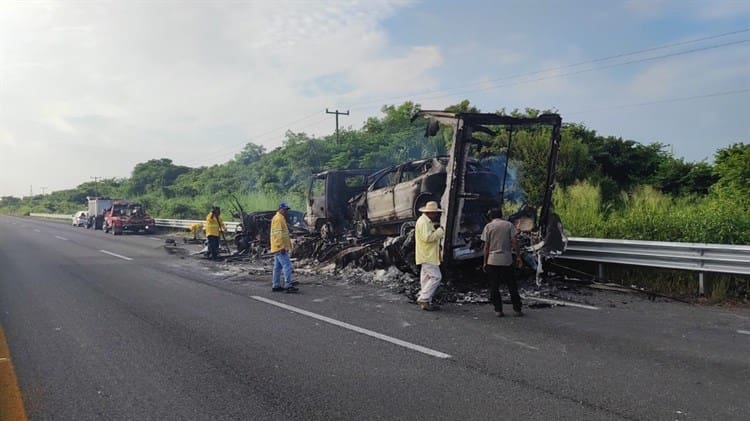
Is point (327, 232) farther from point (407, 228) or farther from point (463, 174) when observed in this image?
point (463, 174)

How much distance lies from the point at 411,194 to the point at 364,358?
580 centimetres

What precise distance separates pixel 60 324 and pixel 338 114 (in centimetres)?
3592

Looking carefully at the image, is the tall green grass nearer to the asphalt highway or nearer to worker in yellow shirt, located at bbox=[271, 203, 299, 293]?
the asphalt highway

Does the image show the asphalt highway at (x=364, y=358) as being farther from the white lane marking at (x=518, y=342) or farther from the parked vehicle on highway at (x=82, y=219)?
the parked vehicle on highway at (x=82, y=219)

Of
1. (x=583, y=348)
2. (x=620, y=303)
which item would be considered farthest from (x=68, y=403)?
(x=620, y=303)

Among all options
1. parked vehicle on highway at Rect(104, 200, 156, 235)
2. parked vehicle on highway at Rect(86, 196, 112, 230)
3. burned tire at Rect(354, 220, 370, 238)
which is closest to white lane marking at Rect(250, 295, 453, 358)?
burned tire at Rect(354, 220, 370, 238)

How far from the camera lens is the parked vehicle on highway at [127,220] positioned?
29172mm

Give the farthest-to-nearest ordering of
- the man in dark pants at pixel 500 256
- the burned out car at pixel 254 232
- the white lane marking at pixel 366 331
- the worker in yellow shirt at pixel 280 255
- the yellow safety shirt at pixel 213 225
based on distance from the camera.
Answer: the burned out car at pixel 254 232, the yellow safety shirt at pixel 213 225, the worker in yellow shirt at pixel 280 255, the man in dark pants at pixel 500 256, the white lane marking at pixel 366 331

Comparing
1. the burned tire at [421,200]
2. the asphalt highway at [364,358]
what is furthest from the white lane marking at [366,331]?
the burned tire at [421,200]

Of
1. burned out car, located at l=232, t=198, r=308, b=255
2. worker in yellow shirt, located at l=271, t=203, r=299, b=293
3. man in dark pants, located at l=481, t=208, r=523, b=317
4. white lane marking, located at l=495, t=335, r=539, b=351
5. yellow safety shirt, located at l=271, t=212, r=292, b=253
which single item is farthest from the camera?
burned out car, located at l=232, t=198, r=308, b=255

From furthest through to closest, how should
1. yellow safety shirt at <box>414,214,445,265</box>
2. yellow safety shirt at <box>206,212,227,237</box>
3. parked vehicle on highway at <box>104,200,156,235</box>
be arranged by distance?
parked vehicle on highway at <box>104,200,156,235</box> → yellow safety shirt at <box>206,212,227,237</box> → yellow safety shirt at <box>414,214,445,265</box>

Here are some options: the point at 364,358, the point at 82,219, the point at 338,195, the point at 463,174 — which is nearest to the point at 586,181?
the point at 338,195

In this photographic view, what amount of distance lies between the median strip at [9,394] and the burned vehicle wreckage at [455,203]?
19.9 ft

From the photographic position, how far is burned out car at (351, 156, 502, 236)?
10.5 meters
